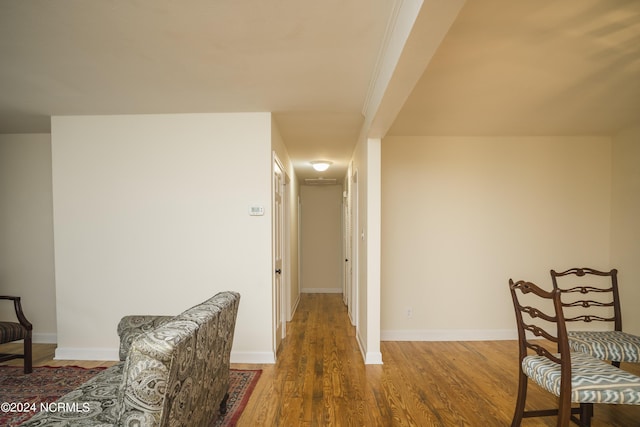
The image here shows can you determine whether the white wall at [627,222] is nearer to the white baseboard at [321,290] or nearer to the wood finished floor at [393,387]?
the wood finished floor at [393,387]

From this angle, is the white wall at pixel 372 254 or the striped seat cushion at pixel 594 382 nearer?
the striped seat cushion at pixel 594 382

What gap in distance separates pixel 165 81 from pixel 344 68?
1.45m

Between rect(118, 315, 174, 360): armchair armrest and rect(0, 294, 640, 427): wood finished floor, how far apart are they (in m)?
0.88

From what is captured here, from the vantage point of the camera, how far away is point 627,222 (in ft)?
13.3

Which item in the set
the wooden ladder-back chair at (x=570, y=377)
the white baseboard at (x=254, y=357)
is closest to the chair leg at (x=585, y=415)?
the wooden ladder-back chair at (x=570, y=377)

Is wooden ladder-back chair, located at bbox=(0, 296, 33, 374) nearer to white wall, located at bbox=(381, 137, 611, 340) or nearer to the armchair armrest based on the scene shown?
the armchair armrest

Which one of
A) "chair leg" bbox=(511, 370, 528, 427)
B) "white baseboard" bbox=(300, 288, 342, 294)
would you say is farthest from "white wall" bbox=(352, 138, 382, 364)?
"white baseboard" bbox=(300, 288, 342, 294)

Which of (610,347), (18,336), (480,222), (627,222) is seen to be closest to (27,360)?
(18,336)

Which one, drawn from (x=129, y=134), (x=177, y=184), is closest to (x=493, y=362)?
(x=177, y=184)

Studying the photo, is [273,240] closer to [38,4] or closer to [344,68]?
[344,68]

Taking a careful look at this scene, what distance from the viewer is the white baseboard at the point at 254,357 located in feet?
11.4

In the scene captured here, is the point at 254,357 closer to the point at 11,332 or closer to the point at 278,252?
the point at 278,252

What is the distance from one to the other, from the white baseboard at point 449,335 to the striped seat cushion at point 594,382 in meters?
2.26

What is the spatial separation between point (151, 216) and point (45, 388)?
168 centimetres
